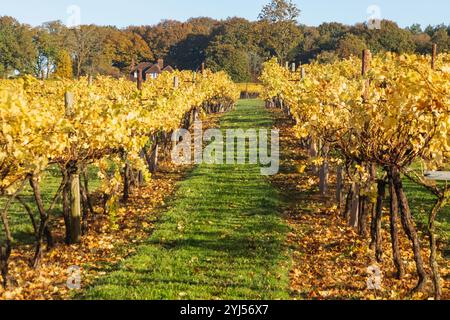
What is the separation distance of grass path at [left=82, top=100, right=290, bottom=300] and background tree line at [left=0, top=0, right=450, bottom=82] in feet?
106

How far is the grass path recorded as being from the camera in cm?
732

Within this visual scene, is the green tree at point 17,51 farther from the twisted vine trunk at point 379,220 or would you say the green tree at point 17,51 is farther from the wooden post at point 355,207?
the twisted vine trunk at point 379,220

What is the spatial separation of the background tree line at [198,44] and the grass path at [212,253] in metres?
32.4

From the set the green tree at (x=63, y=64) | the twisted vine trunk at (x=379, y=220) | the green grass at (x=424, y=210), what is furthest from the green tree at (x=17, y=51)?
the twisted vine trunk at (x=379, y=220)

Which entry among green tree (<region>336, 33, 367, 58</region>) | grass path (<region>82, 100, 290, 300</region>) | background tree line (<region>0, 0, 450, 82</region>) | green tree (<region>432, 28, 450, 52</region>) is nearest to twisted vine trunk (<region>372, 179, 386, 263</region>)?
grass path (<region>82, 100, 290, 300</region>)

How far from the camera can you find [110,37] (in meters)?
81.8

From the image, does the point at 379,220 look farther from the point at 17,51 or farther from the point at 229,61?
the point at 17,51

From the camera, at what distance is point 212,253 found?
9.17m

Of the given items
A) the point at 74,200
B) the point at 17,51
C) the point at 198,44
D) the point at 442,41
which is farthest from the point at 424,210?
the point at 198,44

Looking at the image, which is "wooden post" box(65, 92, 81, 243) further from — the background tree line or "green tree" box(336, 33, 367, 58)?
"green tree" box(336, 33, 367, 58)

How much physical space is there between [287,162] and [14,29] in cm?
5859

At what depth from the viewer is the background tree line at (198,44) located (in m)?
59.5

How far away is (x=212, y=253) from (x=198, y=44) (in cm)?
7952

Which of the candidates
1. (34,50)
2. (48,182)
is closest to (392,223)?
(48,182)
